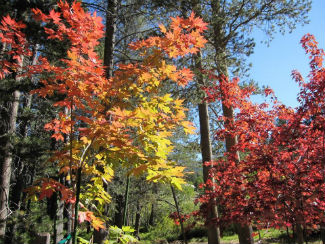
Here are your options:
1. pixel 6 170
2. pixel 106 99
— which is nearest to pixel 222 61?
pixel 106 99

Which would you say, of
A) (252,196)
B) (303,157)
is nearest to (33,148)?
(252,196)

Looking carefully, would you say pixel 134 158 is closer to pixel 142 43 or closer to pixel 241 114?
pixel 142 43

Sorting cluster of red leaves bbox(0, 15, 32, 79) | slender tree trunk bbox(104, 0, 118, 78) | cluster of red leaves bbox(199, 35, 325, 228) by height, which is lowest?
cluster of red leaves bbox(199, 35, 325, 228)

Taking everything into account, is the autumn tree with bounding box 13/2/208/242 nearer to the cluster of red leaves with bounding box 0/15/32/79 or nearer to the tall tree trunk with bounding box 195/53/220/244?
the cluster of red leaves with bounding box 0/15/32/79

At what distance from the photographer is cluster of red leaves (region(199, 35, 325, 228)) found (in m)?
3.88

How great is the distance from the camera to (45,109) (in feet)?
26.0

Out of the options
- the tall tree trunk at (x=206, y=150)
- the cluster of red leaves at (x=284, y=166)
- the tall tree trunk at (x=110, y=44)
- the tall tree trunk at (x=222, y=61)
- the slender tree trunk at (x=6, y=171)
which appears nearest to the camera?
the cluster of red leaves at (x=284, y=166)

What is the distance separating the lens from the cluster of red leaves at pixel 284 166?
3.88m

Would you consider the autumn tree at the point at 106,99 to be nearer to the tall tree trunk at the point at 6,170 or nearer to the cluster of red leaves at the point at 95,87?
the cluster of red leaves at the point at 95,87

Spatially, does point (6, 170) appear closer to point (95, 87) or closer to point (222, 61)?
point (95, 87)

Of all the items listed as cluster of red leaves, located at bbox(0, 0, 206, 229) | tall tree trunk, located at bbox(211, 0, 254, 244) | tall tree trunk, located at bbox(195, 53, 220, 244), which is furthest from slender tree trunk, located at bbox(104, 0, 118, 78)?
tall tree trunk, located at bbox(211, 0, 254, 244)

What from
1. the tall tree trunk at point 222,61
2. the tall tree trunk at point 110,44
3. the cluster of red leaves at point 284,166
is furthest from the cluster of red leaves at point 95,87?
the tall tree trunk at point 222,61

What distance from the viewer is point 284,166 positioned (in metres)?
4.01

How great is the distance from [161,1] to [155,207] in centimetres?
1563
